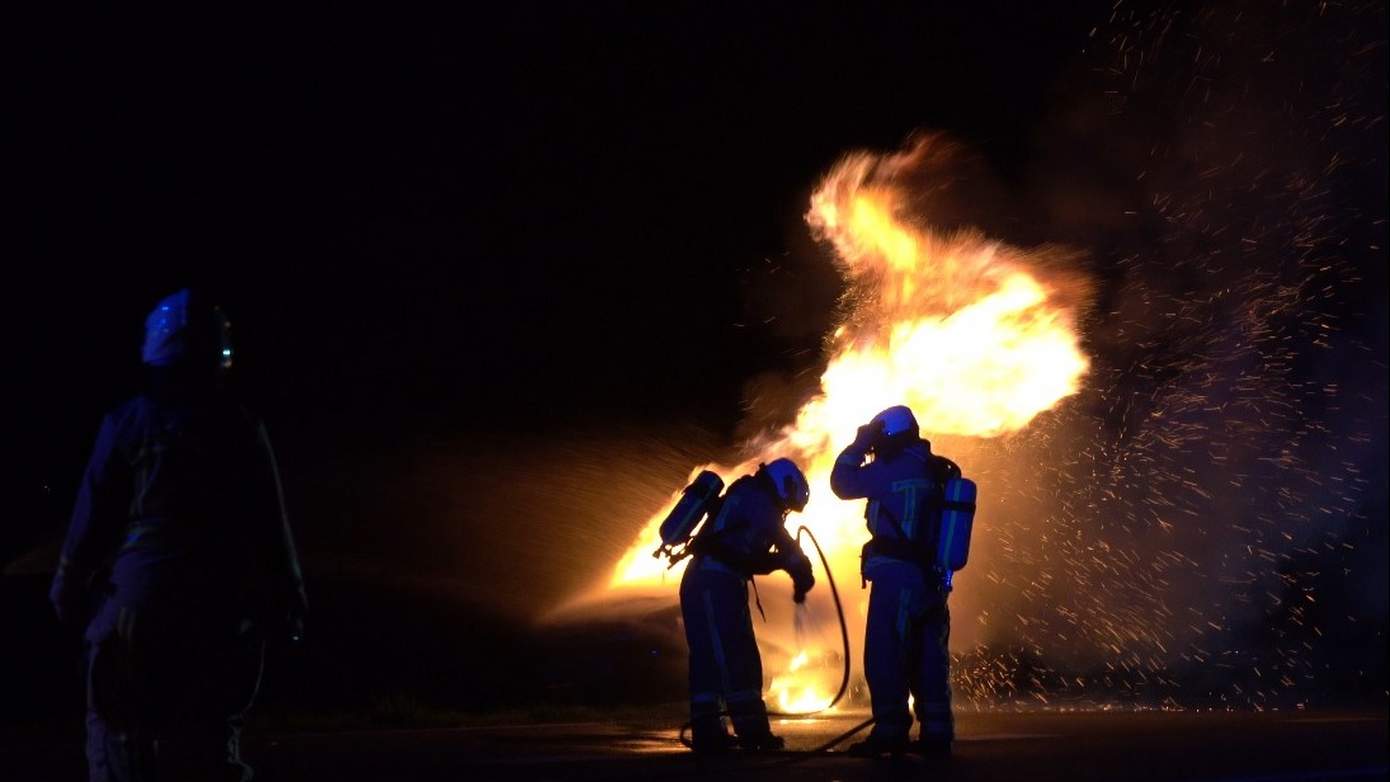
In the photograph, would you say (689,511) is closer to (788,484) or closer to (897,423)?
(788,484)

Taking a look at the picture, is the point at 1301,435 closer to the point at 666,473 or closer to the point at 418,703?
the point at 666,473

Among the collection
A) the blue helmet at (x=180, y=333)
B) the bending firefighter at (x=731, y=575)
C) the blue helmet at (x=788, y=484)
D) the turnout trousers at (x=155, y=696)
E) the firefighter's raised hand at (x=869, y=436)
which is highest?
the firefighter's raised hand at (x=869, y=436)

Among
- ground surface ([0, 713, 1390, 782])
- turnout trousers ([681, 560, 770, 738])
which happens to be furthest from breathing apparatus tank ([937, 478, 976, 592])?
turnout trousers ([681, 560, 770, 738])

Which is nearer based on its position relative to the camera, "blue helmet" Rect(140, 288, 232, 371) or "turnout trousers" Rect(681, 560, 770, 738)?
"blue helmet" Rect(140, 288, 232, 371)

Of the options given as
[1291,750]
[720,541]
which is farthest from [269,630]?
[1291,750]

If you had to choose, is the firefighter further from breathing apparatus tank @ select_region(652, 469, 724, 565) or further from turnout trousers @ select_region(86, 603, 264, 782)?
turnout trousers @ select_region(86, 603, 264, 782)

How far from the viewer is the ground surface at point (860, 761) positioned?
7.58 m

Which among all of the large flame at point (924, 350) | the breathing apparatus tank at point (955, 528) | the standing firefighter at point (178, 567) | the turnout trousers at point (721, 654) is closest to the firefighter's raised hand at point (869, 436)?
the breathing apparatus tank at point (955, 528)

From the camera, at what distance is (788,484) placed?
9.85 metres

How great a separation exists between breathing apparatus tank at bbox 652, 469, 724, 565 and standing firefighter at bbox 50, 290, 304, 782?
194 inches

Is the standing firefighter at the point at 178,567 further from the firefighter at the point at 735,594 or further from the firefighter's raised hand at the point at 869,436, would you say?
the firefighter's raised hand at the point at 869,436

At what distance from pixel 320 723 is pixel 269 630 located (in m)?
7.61

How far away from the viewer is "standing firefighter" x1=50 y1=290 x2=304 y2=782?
4559 mm

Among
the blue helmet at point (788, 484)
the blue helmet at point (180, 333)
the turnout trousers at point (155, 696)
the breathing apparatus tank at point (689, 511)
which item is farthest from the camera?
the blue helmet at point (788, 484)
